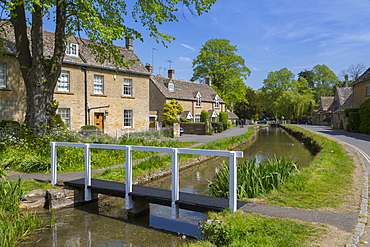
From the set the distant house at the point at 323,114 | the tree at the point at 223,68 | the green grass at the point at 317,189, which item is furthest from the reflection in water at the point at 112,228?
the distant house at the point at 323,114

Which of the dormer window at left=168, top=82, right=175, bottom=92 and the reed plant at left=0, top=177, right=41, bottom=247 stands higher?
the dormer window at left=168, top=82, right=175, bottom=92

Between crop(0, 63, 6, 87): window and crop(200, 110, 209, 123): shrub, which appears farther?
crop(200, 110, 209, 123): shrub

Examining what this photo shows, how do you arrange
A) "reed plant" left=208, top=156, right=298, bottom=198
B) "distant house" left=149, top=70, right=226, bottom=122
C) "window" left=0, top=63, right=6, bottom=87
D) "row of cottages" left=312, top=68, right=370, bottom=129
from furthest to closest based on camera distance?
"distant house" left=149, top=70, right=226, bottom=122 → "row of cottages" left=312, top=68, right=370, bottom=129 → "window" left=0, top=63, right=6, bottom=87 → "reed plant" left=208, top=156, right=298, bottom=198

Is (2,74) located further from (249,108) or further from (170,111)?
(249,108)

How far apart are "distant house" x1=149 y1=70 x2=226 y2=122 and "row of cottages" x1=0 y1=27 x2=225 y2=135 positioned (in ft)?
25.4

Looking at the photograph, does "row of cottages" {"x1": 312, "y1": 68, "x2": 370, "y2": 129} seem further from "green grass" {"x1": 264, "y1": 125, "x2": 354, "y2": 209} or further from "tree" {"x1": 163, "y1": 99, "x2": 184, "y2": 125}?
"green grass" {"x1": 264, "y1": 125, "x2": 354, "y2": 209}

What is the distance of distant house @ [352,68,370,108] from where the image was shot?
1355 inches

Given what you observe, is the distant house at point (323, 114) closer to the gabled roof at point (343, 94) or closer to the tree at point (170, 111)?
the gabled roof at point (343, 94)

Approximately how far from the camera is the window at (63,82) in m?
22.8

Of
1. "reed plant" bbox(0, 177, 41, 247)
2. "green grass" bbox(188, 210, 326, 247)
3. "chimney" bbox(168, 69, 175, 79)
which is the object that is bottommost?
"reed plant" bbox(0, 177, 41, 247)

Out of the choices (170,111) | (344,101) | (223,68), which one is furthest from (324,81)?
(170,111)

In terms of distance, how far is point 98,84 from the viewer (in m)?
25.6

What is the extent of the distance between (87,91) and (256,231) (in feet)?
73.3

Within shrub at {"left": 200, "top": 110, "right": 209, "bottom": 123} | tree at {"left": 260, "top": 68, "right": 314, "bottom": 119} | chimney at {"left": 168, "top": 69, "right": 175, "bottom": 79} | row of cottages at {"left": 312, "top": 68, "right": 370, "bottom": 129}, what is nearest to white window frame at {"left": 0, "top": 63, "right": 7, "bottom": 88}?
chimney at {"left": 168, "top": 69, "right": 175, "bottom": 79}
